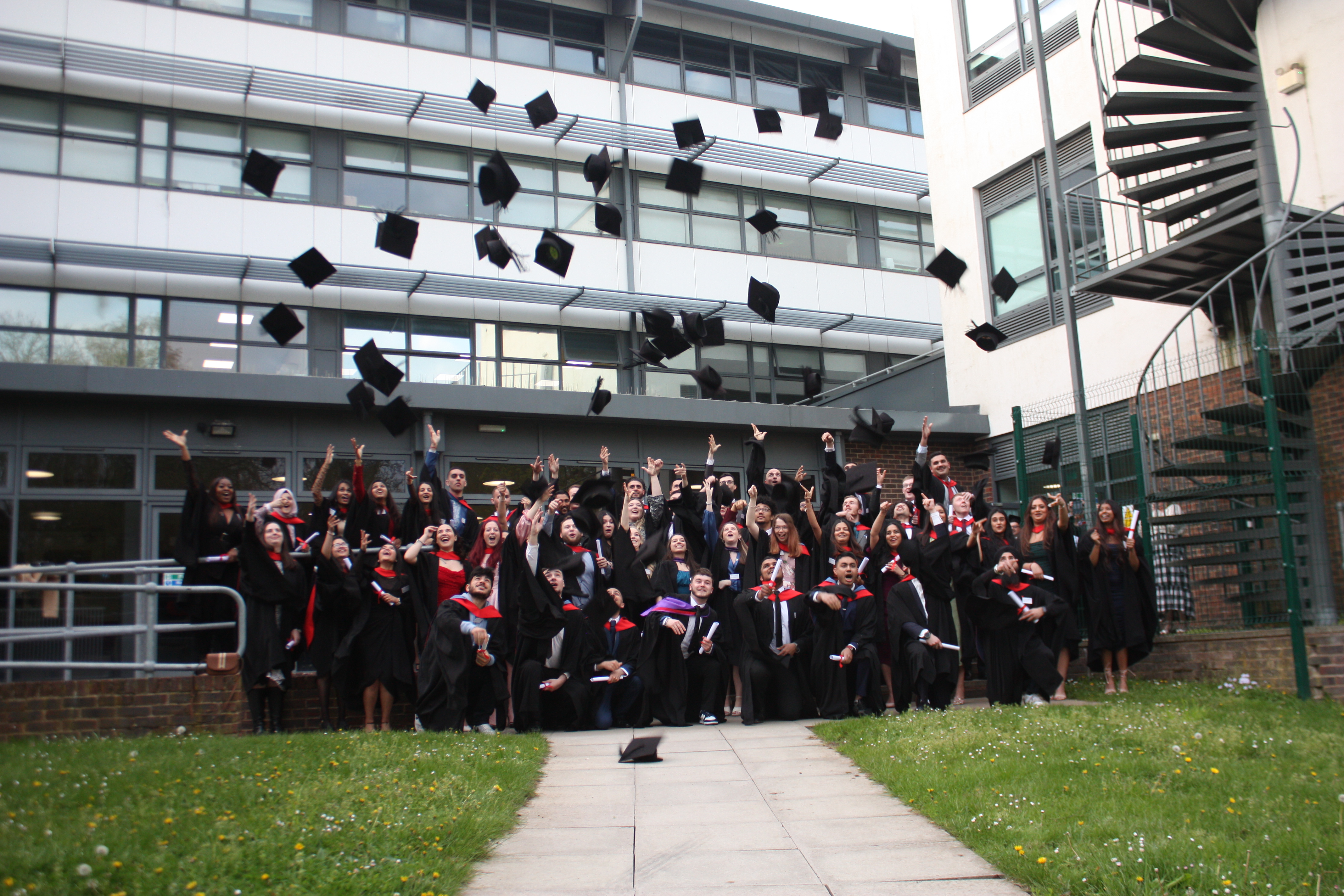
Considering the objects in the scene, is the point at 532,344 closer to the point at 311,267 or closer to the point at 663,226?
the point at 663,226

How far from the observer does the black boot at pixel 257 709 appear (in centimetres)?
865

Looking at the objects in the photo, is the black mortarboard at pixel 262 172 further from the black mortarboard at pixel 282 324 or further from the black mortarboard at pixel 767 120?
the black mortarboard at pixel 767 120

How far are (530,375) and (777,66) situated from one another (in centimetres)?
850

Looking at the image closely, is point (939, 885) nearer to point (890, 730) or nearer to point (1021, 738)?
point (1021, 738)

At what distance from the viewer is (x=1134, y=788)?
18.3 ft

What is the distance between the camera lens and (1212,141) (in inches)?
464

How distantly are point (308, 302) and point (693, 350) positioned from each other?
22.1 ft

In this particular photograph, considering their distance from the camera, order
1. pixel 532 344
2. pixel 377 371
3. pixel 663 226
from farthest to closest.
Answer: pixel 663 226 < pixel 532 344 < pixel 377 371

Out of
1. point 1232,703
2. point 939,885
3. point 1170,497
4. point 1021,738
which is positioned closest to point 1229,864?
point 939,885

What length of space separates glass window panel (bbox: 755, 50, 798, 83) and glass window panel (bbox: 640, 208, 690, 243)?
3.81 metres

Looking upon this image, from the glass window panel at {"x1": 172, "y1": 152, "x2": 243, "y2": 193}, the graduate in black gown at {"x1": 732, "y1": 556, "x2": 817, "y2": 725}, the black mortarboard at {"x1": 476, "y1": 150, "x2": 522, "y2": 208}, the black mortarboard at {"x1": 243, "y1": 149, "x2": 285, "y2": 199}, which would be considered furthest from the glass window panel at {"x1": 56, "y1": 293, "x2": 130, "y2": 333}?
the graduate in black gown at {"x1": 732, "y1": 556, "x2": 817, "y2": 725}

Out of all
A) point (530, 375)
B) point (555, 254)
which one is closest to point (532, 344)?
point (530, 375)

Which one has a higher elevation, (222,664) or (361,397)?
(361,397)

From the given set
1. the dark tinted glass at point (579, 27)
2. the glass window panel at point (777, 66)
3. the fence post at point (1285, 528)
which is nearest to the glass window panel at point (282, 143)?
the dark tinted glass at point (579, 27)
